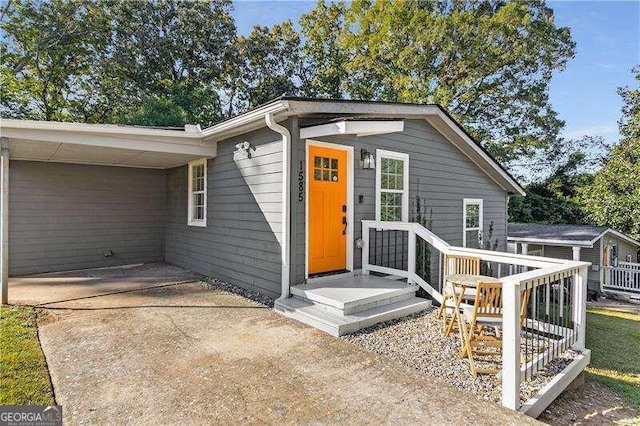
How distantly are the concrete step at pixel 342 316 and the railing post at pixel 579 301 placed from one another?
1.78 metres

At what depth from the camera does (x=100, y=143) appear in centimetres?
556

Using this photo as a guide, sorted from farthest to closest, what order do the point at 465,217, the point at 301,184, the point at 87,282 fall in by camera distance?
1. the point at 465,217
2. the point at 87,282
3. the point at 301,184

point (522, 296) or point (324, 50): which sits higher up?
point (324, 50)

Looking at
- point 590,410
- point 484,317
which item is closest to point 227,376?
point 484,317

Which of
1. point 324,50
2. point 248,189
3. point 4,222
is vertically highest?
point 324,50

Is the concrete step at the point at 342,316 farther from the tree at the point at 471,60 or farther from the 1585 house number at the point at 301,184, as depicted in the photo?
the tree at the point at 471,60

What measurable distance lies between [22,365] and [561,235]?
53.2 ft

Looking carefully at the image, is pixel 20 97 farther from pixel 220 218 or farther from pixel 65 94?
pixel 220 218

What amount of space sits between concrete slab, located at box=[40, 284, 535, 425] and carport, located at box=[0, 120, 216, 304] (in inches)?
105

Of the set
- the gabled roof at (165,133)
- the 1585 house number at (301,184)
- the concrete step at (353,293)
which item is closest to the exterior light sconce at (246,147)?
the gabled roof at (165,133)

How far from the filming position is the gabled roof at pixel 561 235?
1256 cm

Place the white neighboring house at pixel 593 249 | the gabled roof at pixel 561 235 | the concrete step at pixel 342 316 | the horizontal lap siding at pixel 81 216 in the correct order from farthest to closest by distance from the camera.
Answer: the white neighboring house at pixel 593 249 < the gabled roof at pixel 561 235 < the horizontal lap siding at pixel 81 216 < the concrete step at pixel 342 316

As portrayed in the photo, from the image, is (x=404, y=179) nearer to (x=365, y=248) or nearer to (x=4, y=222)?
Answer: (x=365, y=248)

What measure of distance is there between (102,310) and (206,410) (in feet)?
10.4
